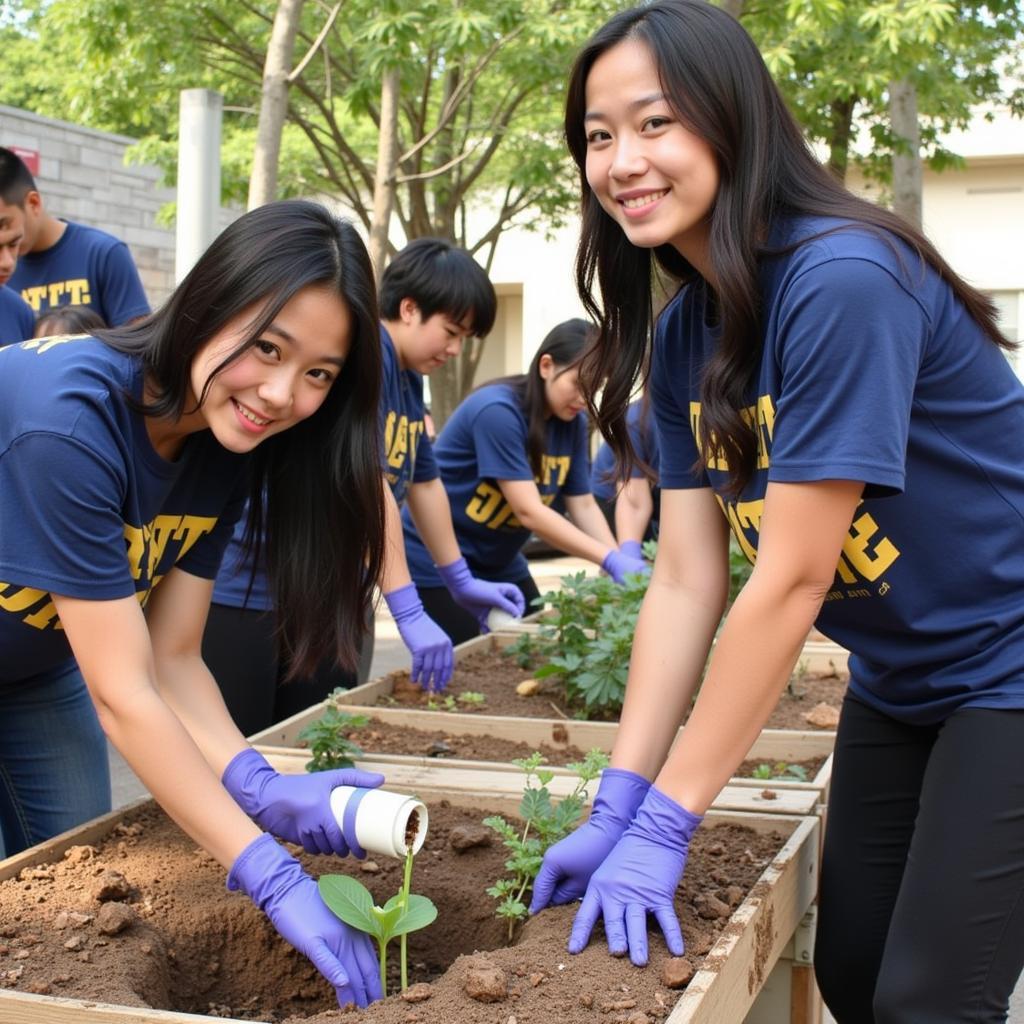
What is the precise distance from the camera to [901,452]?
5.31 ft

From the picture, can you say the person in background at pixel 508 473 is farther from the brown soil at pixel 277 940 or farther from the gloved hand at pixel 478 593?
the brown soil at pixel 277 940

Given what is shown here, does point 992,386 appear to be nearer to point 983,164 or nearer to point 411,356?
point 411,356

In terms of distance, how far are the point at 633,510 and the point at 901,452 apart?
4.58m

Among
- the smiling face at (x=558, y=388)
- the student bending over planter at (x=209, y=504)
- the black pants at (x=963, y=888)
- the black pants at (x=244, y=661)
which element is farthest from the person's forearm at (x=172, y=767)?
the smiling face at (x=558, y=388)

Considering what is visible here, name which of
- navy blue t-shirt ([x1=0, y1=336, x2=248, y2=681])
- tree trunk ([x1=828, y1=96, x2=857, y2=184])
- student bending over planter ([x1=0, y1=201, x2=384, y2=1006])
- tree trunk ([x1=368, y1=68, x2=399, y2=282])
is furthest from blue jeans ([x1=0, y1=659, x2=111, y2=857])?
tree trunk ([x1=828, y1=96, x2=857, y2=184])

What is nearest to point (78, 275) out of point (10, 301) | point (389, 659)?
point (10, 301)

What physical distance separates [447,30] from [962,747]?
6976 millimetres

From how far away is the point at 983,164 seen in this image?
19.1m

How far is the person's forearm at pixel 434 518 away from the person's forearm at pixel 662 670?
2.27m

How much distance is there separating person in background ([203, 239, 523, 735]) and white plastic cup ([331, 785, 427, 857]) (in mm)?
1388

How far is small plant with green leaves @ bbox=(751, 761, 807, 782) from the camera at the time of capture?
119 inches

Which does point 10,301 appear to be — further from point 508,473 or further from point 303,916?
point 303,916

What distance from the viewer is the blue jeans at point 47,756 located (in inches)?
100

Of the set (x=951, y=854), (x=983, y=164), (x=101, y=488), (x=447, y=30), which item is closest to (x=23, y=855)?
(x=101, y=488)
